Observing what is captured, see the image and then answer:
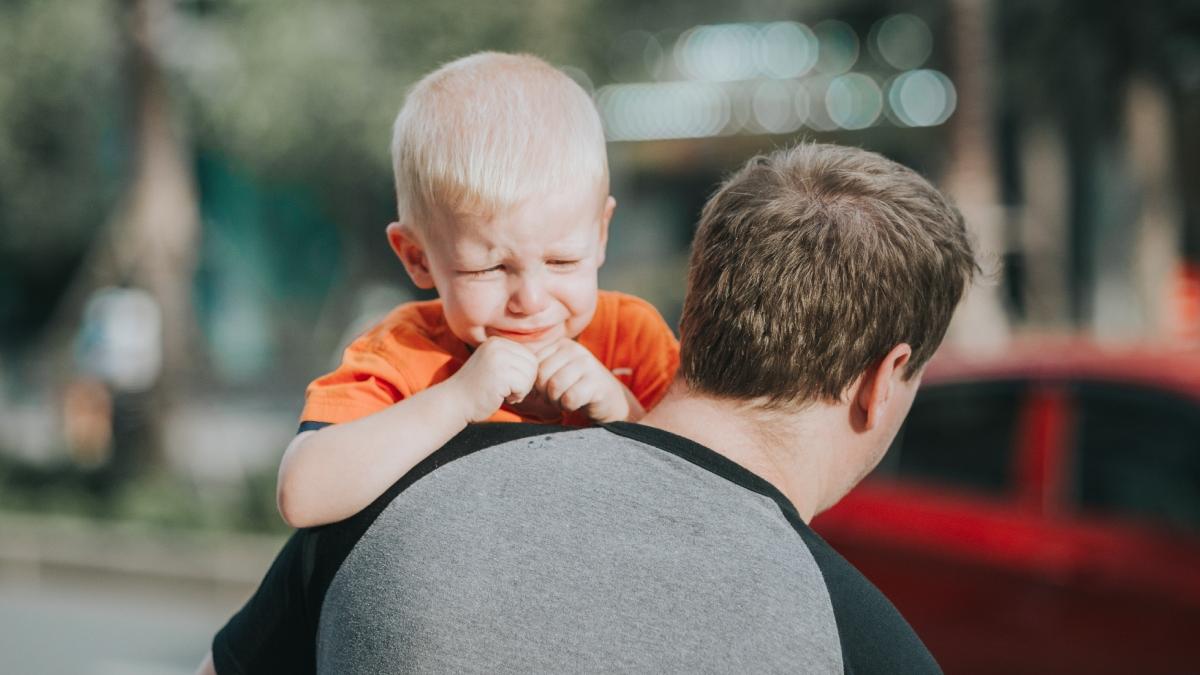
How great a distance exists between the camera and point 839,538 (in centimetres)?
491

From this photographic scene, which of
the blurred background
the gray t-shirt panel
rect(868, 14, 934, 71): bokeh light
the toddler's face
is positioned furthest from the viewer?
rect(868, 14, 934, 71): bokeh light

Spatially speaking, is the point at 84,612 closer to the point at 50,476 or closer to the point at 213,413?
the point at 50,476

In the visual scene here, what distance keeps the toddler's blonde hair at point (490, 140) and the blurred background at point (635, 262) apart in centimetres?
36

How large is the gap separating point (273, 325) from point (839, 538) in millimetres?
23600

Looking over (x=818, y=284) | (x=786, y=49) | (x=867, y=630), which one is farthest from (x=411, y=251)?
(x=786, y=49)

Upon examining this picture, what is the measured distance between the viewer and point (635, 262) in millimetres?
23219

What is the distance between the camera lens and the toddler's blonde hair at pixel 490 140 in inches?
69.7

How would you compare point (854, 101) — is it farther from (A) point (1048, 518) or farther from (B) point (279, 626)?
(B) point (279, 626)

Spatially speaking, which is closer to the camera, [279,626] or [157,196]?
[279,626]

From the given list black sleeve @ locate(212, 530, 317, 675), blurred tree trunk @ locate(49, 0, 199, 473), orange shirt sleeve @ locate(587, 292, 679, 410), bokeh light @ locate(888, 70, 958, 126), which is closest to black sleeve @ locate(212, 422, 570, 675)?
black sleeve @ locate(212, 530, 317, 675)

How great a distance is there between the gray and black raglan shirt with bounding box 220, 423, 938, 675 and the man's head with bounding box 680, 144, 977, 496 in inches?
5.9

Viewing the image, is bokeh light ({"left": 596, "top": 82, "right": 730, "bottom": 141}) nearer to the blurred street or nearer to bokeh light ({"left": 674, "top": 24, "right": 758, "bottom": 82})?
bokeh light ({"left": 674, "top": 24, "right": 758, "bottom": 82})

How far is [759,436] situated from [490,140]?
1.67 feet

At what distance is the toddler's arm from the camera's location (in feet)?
5.22
